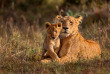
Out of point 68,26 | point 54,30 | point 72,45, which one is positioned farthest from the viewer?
point 72,45

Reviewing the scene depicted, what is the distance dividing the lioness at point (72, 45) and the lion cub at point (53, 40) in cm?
19

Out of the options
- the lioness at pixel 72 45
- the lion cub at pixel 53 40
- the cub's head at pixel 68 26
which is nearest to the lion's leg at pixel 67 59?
the lioness at pixel 72 45

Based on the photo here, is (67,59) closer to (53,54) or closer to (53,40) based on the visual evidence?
(53,54)

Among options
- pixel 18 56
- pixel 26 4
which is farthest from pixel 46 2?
pixel 18 56

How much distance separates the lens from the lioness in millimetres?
7234

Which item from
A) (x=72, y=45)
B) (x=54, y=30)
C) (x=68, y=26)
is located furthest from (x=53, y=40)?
(x=72, y=45)

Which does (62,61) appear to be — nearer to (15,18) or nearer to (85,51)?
(85,51)

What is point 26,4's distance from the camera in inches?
899

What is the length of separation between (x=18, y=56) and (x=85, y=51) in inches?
69.2

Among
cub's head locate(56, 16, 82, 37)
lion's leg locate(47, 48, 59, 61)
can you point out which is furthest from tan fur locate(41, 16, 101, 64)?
lion's leg locate(47, 48, 59, 61)

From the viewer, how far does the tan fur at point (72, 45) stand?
23.8 feet

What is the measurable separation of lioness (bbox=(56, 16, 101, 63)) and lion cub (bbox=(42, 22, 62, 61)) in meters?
0.19

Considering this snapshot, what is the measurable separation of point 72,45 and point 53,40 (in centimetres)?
61

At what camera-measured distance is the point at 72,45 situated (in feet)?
24.3
